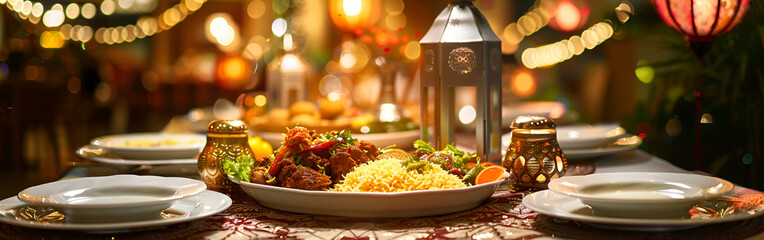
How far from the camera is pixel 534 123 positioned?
1.33 metres

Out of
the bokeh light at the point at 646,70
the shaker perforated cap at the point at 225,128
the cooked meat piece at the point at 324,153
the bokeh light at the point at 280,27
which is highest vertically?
the bokeh light at the point at 280,27

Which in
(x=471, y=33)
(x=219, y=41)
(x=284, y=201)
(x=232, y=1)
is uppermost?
(x=232, y=1)

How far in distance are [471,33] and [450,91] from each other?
133 mm

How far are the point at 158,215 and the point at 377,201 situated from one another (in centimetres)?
34

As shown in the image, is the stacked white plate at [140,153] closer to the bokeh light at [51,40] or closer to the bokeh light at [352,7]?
the bokeh light at [352,7]

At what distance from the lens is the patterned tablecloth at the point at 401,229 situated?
37.1 inches

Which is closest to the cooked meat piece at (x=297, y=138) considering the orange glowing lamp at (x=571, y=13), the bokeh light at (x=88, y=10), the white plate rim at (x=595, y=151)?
the white plate rim at (x=595, y=151)

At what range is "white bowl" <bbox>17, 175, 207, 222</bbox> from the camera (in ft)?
3.13

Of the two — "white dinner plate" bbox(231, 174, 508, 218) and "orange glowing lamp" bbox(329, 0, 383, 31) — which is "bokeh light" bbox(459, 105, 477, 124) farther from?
"white dinner plate" bbox(231, 174, 508, 218)

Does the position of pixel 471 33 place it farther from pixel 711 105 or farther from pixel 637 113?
pixel 637 113

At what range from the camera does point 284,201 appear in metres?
1.10

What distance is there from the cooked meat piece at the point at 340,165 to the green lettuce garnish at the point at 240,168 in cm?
16

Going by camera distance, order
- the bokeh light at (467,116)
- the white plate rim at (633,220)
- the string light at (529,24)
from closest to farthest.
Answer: the white plate rim at (633,220), the bokeh light at (467,116), the string light at (529,24)

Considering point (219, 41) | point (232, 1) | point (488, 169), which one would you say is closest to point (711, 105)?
point (488, 169)
